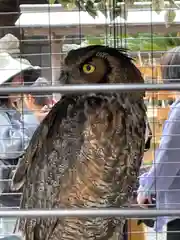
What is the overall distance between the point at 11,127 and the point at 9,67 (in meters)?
0.18

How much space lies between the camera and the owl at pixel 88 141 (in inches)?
45.2

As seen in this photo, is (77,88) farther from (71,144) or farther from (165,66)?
(165,66)

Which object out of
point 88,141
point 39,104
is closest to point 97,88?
point 88,141

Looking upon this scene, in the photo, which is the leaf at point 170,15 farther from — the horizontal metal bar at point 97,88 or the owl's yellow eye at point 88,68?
the horizontal metal bar at point 97,88

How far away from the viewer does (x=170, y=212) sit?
516 millimetres

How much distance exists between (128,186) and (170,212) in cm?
73

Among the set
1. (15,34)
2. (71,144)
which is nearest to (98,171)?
(71,144)

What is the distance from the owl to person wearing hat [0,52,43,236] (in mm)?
333

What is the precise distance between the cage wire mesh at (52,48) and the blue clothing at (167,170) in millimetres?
23

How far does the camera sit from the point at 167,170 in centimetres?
150

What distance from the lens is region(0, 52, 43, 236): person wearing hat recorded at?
1516 millimetres

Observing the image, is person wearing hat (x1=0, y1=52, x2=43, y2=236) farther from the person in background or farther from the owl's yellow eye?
the owl's yellow eye

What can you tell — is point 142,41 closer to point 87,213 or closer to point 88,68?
point 88,68

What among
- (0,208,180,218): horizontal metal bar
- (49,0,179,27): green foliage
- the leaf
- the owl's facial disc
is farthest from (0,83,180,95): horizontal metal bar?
the leaf
